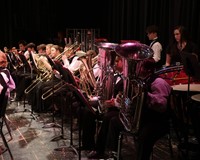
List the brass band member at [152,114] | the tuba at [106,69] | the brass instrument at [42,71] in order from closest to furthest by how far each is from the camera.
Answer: the brass band member at [152,114], the tuba at [106,69], the brass instrument at [42,71]

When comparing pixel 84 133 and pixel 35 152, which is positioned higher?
pixel 84 133

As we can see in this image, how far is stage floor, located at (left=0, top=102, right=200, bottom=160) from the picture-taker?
3.94 metres

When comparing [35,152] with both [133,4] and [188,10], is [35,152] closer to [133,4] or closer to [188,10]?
[188,10]

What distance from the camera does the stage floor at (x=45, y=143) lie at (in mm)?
3941

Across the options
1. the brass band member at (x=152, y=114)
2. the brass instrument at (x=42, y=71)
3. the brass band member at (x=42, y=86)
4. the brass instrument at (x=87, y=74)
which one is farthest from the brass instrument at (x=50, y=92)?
the brass band member at (x=152, y=114)

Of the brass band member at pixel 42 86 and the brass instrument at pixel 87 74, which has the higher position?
the brass instrument at pixel 87 74

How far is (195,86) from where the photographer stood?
3.93m

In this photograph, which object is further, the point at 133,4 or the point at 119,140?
the point at 133,4

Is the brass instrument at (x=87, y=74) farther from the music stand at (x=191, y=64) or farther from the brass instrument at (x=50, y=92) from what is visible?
the brass instrument at (x=50, y=92)

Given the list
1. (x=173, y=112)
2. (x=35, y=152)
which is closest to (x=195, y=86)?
(x=173, y=112)

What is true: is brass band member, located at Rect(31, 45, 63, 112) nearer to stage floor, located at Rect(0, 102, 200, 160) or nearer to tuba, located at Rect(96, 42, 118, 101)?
stage floor, located at Rect(0, 102, 200, 160)

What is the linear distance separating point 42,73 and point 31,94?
0.59m

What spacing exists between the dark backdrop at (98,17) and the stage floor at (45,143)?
2413 mm

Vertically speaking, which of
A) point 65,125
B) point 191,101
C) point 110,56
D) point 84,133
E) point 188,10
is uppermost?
point 188,10
